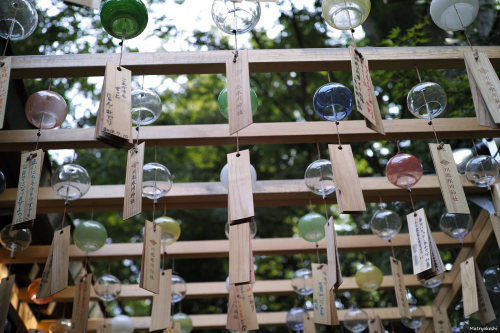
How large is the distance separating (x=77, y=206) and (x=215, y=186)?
45.9 inches

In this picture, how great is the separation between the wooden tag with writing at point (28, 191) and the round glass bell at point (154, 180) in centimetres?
62

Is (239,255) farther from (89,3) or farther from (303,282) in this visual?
(303,282)

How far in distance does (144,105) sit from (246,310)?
1.61m

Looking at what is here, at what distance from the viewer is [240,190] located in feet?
7.89

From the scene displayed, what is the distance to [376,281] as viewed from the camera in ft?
13.7

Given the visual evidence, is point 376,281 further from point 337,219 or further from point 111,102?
point 337,219

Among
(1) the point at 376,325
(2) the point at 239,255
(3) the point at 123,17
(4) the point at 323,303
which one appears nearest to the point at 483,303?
(1) the point at 376,325

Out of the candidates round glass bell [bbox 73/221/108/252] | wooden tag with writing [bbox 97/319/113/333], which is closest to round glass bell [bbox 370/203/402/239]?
round glass bell [bbox 73/221/108/252]

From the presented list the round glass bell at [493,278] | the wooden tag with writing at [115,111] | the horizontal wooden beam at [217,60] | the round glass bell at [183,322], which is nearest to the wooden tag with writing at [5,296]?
the horizontal wooden beam at [217,60]

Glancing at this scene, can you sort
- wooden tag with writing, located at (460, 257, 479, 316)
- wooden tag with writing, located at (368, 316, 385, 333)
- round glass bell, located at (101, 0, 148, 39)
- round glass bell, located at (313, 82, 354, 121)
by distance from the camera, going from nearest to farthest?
round glass bell, located at (101, 0, 148, 39) → round glass bell, located at (313, 82, 354, 121) → wooden tag with writing, located at (460, 257, 479, 316) → wooden tag with writing, located at (368, 316, 385, 333)

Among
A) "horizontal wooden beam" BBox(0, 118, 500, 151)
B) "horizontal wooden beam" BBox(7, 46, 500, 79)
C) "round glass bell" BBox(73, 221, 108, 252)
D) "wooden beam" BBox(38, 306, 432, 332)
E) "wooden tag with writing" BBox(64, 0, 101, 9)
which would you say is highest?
"horizontal wooden beam" BBox(7, 46, 500, 79)

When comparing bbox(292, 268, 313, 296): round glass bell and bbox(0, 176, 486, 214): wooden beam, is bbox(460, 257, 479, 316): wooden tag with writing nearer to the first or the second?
bbox(0, 176, 486, 214): wooden beam

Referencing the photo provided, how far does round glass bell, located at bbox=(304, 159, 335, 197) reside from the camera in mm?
3135

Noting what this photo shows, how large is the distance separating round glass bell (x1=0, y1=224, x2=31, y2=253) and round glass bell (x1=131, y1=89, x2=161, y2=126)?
1594 mm
